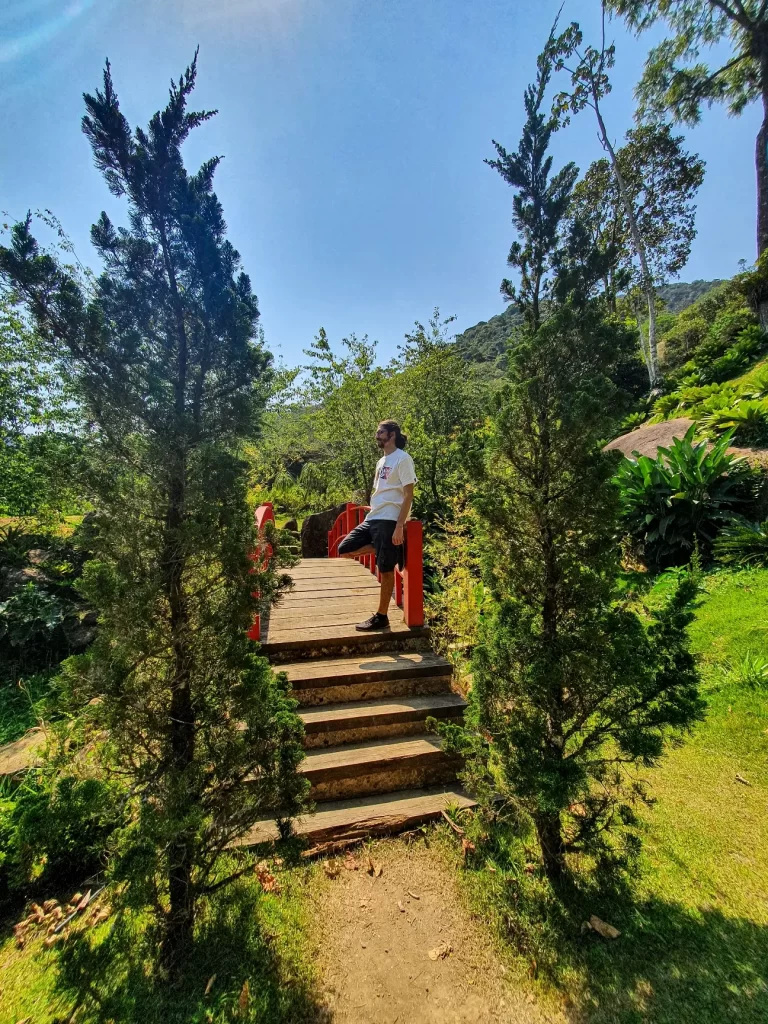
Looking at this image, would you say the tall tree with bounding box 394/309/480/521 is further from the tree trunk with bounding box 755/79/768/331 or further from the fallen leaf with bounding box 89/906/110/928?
the tree trunk with bounding box 755/79/768/331

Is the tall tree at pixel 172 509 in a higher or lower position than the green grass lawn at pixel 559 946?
higher

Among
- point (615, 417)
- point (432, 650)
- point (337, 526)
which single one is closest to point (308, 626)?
point (432, 650)

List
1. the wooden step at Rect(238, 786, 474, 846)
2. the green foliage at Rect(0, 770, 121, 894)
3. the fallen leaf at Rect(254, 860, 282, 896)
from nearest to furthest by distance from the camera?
the green foliage at Rect(0, 770, 121, 894) < the fallen leaf at Rect(254, 860, 282, 896) < the wooden step at Rect(238, 786, 474, 846)

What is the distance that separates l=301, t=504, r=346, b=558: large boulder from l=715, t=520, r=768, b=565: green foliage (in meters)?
7.10

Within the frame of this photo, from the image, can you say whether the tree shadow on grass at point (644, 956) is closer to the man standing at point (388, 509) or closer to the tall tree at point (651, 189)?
the man standing at point (388, 509)

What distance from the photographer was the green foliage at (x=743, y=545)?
4.51m

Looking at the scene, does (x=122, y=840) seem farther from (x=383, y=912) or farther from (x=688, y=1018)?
(x=688, y=1018)

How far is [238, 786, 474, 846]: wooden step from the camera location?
2367mm

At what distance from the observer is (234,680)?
1.79m

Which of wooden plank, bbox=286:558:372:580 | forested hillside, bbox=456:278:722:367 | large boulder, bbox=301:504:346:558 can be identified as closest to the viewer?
Answer: wooden plank, bbox=286:558:372:580

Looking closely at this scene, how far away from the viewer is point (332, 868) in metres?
2.21

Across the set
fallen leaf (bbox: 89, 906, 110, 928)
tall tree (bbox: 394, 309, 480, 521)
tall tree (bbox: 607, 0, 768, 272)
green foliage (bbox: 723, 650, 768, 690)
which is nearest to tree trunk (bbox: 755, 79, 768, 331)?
tall tree (bbox: 607, 0, 768, 272)

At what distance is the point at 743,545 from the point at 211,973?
5697 mm

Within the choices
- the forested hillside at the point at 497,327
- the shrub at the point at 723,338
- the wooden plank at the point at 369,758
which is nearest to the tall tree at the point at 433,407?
the wooden plank at the point at 369,758
